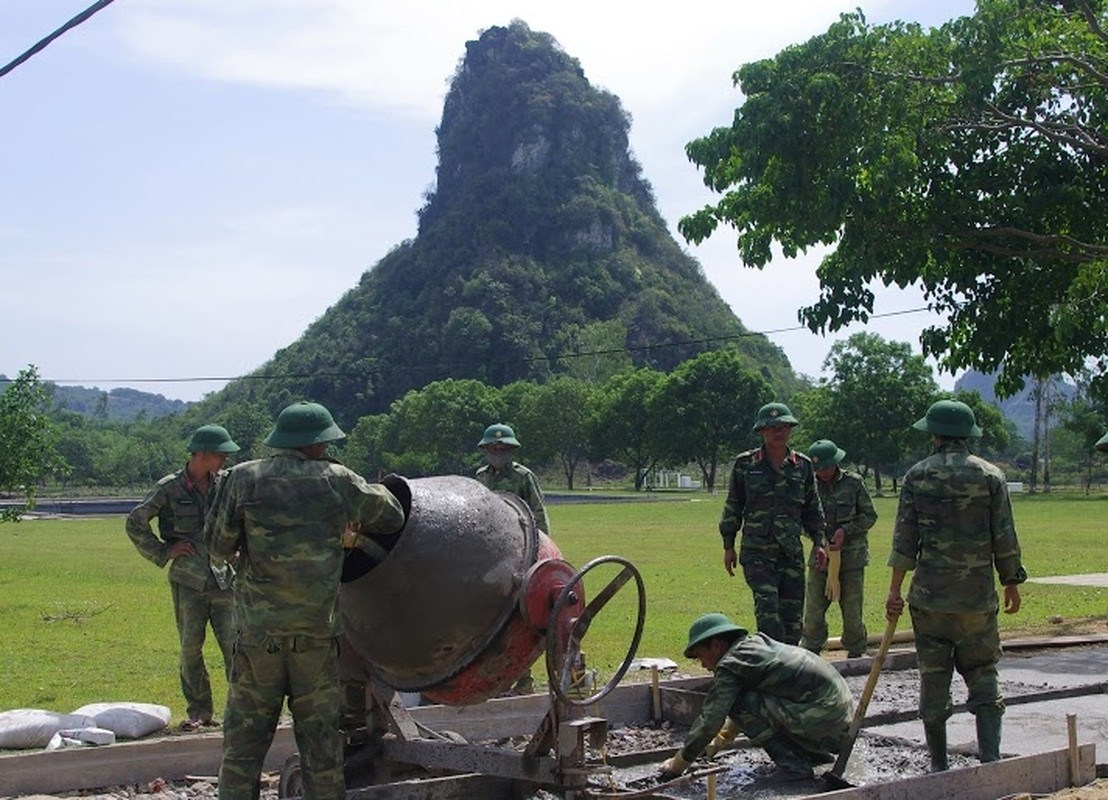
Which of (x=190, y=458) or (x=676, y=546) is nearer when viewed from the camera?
(x=190, y=458)

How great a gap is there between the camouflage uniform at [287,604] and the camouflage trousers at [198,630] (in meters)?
3.19

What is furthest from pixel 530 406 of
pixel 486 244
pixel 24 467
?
pixel 24 467

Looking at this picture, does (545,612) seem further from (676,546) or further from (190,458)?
(676,546)

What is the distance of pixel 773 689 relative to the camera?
295 inches

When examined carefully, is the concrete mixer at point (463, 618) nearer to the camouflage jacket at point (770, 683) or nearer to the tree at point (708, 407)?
the camouflage jacket at point (770, 683)

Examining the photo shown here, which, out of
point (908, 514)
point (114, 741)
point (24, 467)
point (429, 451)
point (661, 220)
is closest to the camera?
point (908, 514)

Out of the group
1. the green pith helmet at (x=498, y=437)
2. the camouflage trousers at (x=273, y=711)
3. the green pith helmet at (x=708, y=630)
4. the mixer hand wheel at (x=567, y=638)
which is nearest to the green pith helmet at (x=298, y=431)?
the camouflage trousers at (x=273, y=711)

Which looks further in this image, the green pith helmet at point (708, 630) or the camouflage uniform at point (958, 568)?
→ the camouflage uniform at point (958, 568)

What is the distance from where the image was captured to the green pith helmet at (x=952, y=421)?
7941 mm

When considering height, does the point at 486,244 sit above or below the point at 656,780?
above

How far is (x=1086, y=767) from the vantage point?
7.67 meters

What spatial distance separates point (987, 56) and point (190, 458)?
948cm

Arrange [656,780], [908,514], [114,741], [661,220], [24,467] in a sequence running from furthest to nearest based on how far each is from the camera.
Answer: [661,220], [24,467], [114,741], [908,514], [656,780]

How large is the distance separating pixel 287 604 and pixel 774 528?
4.84 m
